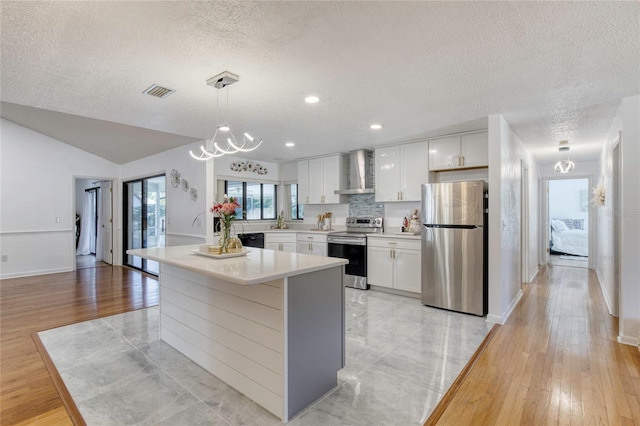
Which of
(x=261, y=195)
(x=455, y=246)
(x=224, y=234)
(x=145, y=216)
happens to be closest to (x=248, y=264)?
(x=224, y=234)

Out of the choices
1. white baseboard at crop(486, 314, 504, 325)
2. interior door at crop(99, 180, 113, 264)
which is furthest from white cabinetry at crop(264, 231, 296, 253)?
interior door at crop(99, 180, 113, 264)

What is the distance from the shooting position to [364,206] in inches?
227

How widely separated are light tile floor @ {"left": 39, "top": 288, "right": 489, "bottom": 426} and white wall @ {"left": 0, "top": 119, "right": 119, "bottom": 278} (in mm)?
3807

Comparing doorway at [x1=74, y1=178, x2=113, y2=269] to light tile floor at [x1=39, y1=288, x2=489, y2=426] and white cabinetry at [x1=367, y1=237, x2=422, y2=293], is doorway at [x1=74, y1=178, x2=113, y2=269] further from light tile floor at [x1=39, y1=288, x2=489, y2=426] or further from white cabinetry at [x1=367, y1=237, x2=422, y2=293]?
white cabinetry at [x1=367, y1=237, x2=422, y2=293]

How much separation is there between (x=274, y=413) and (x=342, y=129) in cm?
323

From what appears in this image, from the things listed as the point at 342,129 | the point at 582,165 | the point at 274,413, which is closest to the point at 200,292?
the point at 274,413

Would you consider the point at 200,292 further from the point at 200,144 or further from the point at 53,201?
the point at 53,201

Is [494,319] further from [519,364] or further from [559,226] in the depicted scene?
[559,226]

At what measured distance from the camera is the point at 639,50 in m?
2.12

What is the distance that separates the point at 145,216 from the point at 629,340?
7543mm

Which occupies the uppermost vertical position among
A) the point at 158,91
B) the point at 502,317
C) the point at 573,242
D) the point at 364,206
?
the point at 158,91

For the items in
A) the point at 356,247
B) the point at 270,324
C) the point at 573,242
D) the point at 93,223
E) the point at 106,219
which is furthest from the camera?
the point at 93,223

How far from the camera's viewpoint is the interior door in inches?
289

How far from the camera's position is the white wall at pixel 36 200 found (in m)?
5.81
